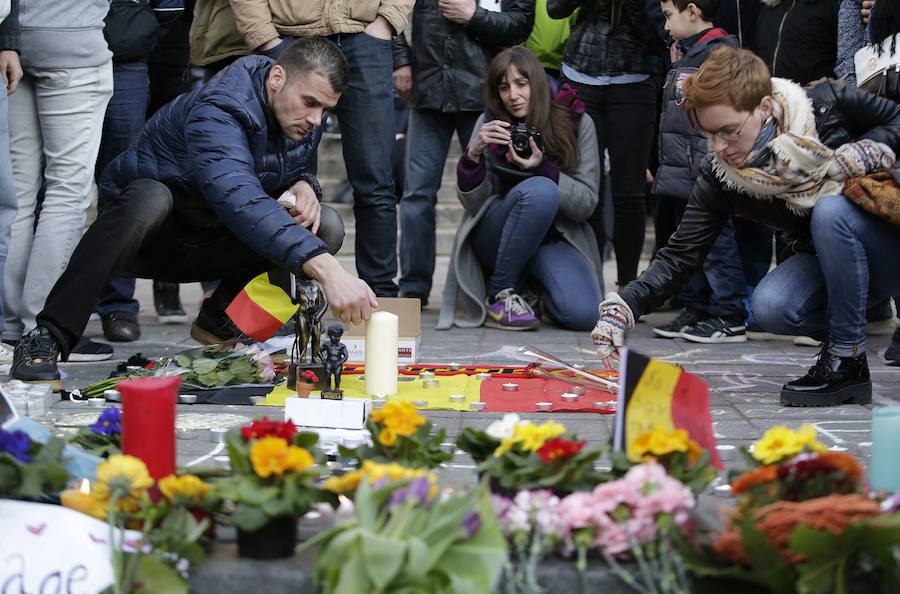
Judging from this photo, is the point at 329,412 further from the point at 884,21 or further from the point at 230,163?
the point at 884,21

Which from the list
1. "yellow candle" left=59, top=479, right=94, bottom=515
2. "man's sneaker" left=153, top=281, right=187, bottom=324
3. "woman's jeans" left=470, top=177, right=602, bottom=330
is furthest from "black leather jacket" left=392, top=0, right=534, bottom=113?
"yellow candle" left=59, top=479, right=94, bottom=515

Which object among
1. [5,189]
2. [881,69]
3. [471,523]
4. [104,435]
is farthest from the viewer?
[5,189]

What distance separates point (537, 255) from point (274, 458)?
384cm

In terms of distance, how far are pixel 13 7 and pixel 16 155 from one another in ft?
2.04

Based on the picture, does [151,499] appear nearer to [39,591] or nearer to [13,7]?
[39,591]

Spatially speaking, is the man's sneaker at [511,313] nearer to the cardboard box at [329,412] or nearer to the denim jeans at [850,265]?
the denim jeans at [850,265]

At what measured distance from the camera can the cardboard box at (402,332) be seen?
4605 millimetres

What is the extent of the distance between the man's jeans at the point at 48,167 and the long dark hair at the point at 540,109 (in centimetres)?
168

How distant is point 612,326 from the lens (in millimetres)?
3766

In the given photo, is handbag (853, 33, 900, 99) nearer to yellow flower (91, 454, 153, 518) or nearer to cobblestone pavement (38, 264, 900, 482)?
cobblestone pavement (38, 264, 900, 482)

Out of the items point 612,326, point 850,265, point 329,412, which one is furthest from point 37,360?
point 850,265

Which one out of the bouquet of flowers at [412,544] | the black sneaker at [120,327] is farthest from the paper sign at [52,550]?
the black sneaker at [120,327]

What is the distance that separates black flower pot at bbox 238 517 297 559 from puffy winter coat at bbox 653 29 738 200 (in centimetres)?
350

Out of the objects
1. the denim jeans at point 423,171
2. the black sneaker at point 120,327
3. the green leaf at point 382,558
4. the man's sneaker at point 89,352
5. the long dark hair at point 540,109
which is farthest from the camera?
the denim jeans at point 423,171
